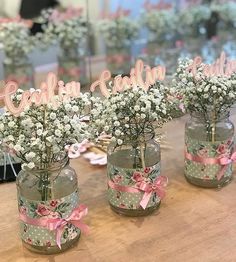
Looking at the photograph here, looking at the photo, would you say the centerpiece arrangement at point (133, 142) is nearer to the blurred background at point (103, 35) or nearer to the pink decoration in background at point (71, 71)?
the blurred background at point (103, 35)

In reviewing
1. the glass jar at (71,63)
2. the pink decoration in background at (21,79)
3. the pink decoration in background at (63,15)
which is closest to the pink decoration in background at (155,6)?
the pink decoration in background at (63,15)

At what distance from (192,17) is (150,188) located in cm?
256

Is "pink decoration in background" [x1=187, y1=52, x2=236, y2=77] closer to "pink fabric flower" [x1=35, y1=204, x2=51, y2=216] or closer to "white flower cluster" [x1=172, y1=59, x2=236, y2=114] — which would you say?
"white flower cluster" [x1=172, y1=59, x2=236, y2=114]

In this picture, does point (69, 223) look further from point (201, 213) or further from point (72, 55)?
point (72, 55)

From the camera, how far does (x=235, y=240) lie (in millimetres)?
1087

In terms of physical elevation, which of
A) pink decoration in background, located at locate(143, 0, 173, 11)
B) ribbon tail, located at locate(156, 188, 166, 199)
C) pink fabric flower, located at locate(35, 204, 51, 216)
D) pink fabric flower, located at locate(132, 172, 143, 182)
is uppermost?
pink decoration in background, located at locate(143, 0, 173, 11)

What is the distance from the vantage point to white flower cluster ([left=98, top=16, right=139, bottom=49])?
3.07m

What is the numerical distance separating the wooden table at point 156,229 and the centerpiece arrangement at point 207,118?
2.0 inches

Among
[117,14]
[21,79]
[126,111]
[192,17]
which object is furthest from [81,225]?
[192,17]

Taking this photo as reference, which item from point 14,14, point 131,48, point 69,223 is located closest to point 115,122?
point 69,223

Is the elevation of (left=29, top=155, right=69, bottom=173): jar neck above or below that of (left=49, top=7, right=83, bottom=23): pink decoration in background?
below

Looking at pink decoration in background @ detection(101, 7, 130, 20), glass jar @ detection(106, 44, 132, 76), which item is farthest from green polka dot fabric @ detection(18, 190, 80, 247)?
pink decoration in background @ detection(101, 7, 130, 20)

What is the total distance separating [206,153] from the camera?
1284mm

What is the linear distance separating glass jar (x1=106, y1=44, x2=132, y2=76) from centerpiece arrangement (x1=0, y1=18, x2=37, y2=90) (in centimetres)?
51
